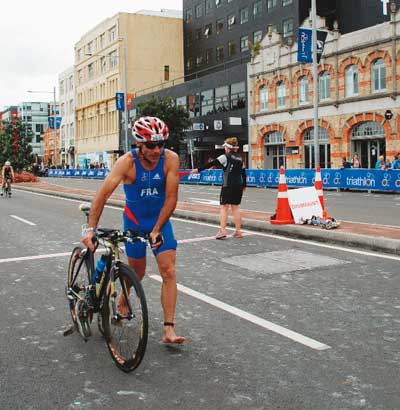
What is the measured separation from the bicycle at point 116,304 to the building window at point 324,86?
35.3 metres

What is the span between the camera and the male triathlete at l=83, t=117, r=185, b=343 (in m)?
4.21

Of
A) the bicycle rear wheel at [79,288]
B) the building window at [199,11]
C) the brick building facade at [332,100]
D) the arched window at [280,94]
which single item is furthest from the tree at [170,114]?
the bicycle rear wheel at [79,288]

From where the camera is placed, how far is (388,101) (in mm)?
33500

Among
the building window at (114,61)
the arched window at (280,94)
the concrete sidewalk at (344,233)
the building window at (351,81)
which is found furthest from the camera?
the building window at (114,61)

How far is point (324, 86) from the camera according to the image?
38062 millimetres

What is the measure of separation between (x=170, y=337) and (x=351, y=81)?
34323 millimetres

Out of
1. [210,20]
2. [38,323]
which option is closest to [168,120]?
[210,20]

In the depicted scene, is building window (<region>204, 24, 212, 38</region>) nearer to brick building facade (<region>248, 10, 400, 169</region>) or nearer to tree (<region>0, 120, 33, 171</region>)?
brick building facade (<region>248, 10, 400, 169</region>)

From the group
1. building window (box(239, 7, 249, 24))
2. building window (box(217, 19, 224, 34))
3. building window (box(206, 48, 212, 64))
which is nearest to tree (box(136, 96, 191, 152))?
building window (box(239, 7, 249, 24))

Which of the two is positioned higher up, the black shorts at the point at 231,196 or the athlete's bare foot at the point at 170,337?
the black shorts at the point at 231,196

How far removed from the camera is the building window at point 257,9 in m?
53.9

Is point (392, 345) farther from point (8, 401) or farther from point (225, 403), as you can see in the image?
point (8, 401)

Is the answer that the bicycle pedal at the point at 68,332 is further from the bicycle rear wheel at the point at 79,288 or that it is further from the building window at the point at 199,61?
the building window at the point at 199,61

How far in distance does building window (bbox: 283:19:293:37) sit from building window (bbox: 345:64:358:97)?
14.7 meters
